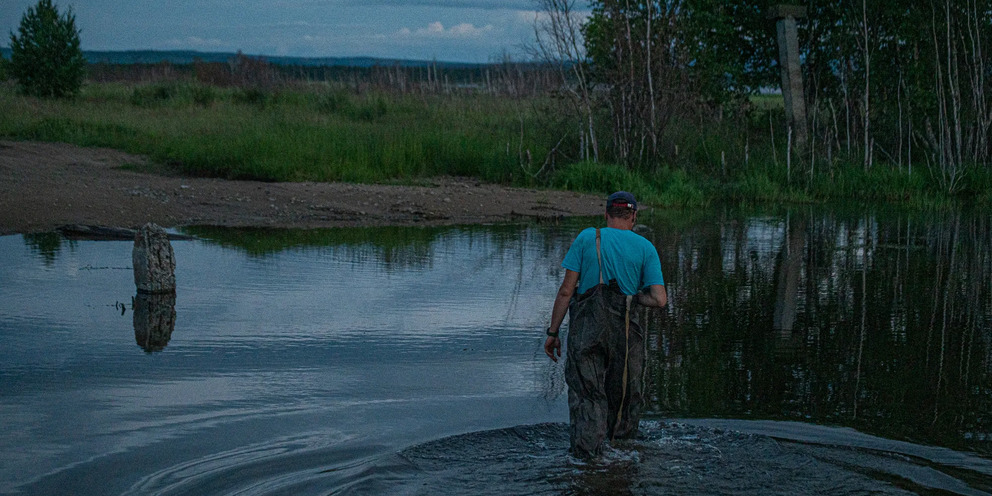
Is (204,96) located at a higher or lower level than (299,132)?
higher

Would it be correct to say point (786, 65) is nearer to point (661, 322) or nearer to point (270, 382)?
point (661, 322)

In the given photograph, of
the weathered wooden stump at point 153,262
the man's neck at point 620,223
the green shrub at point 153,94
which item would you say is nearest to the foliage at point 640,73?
the weathered wooden stump at point 153,262

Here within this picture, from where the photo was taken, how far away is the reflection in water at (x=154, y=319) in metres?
8.05

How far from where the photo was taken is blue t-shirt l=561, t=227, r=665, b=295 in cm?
538

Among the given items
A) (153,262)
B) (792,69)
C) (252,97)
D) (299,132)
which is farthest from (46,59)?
(153,262)

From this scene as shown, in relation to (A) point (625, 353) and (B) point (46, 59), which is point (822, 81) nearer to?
(A) point (625, 353)

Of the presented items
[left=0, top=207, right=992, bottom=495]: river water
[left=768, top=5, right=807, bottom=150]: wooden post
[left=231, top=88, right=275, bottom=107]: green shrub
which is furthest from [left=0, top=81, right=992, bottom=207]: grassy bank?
[left=0, top=207, right=992, bottom=495]: river water

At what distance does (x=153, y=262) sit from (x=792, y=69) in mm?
16061

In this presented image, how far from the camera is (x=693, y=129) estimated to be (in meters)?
22.7

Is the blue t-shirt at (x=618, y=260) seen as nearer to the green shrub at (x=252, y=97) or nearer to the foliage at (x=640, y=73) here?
the foliage at (x=640, y=73)

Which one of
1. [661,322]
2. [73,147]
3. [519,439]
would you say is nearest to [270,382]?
[519,439]

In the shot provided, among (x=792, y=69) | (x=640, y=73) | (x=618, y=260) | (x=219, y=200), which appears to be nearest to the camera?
(x=618, y=260)

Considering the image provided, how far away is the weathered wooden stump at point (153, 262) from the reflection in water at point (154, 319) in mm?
79

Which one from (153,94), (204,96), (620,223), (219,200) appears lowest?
(219,200)
